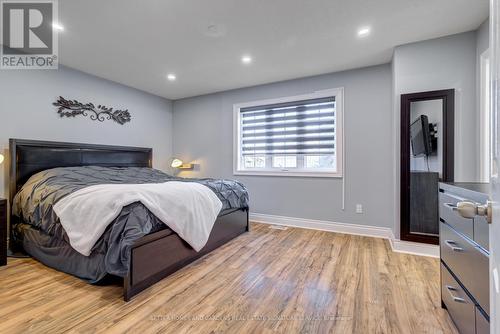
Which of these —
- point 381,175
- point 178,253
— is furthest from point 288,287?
point 381,175

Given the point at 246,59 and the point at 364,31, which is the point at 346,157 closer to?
the point at 364,31

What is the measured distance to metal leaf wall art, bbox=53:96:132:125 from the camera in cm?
325

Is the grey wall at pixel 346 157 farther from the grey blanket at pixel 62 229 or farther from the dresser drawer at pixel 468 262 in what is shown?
the dresser drawer at pixel 468 262

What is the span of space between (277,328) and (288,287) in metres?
0.50

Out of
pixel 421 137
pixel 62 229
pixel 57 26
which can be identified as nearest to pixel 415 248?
pixel 421 137

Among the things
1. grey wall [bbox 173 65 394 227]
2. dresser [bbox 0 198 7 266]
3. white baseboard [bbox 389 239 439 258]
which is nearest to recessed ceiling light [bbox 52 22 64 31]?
dresser [bbox 0 198 7 266]

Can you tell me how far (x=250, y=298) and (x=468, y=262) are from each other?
1.36 m

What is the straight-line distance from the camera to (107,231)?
178 cm

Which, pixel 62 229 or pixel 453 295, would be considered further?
pixel 62 229

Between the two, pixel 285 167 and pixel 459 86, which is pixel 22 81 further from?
pixel 459 86

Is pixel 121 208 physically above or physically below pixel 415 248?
above

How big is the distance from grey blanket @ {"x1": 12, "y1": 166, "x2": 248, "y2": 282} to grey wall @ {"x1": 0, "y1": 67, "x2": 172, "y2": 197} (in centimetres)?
65

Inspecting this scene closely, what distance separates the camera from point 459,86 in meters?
2.50

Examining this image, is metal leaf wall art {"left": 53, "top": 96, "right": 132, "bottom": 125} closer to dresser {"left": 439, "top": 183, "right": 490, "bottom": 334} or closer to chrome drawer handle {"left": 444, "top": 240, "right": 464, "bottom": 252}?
dresser {"left": 439, "top": 183, "right": 490, "bottom": 334}
